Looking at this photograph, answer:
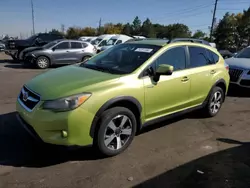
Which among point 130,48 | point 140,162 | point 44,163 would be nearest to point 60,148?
point 44,163

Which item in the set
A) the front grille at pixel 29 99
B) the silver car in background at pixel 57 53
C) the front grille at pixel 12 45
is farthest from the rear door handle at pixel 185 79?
the front grille at pixel 12 45

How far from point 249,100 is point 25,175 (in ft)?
21.3

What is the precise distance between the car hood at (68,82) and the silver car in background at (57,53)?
10.2m

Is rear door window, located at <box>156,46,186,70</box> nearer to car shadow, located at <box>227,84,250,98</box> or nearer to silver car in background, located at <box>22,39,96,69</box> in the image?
car shadow, located at <box>227,84,250,98</box>

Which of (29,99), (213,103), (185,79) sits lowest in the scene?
(213,103)

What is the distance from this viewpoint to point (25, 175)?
331cm

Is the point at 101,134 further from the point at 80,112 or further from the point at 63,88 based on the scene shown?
the point at 63,88

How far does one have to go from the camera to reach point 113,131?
12.5 feet

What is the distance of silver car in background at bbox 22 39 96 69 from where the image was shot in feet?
45.4

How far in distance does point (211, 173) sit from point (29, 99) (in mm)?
2651

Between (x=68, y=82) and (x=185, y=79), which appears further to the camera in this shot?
(x=185, y=79)

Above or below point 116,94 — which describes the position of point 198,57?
above

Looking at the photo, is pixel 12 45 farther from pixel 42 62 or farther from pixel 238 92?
pixel 238 92

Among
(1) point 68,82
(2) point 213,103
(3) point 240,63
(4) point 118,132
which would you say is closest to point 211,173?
(4) point 118,132
